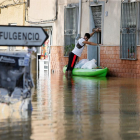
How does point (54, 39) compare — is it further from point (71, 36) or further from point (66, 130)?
point (66, 130)

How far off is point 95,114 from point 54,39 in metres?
17.7

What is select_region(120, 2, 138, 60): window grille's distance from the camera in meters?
20.7

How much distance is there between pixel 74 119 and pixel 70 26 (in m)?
17.0

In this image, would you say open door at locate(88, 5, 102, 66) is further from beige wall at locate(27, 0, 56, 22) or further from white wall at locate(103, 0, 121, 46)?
beige wall at locate(27, 0, 56, 22)

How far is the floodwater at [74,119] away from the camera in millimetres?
6507

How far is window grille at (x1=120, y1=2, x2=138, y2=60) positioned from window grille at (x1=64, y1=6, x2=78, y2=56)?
3443 mm

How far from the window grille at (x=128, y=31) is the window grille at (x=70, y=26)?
136 inches

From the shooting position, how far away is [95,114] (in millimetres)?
8578

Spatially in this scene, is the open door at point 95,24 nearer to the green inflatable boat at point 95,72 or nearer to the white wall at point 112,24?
the white wall at point 112,24

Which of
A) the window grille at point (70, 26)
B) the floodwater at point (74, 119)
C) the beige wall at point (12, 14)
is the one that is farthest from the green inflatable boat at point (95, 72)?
the floodwater at point (74, 119)

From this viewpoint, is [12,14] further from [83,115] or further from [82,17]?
[83,115]

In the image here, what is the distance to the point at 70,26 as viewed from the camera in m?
24.8

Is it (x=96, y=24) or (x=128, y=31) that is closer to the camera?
(x=128, y=31)

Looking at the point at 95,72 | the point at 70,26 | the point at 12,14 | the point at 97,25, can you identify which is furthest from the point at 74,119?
the point at 12,14
